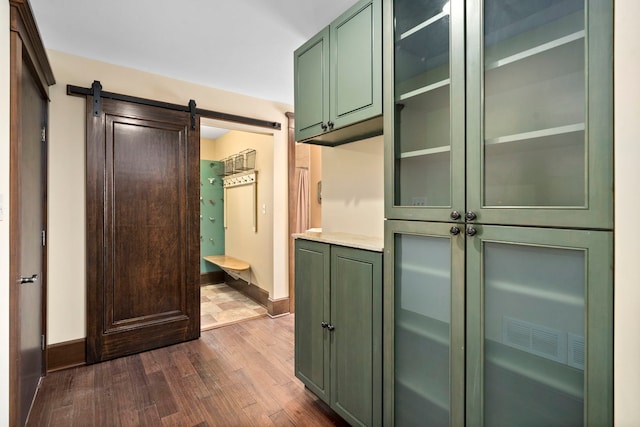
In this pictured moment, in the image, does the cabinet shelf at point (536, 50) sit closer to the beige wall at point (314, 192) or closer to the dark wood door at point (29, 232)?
the dark wood door at point (29, 232)

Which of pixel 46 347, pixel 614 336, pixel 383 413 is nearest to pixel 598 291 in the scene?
pixel 614 336

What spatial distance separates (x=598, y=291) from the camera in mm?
942

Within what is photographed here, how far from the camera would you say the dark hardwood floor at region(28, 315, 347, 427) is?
199 centimetres

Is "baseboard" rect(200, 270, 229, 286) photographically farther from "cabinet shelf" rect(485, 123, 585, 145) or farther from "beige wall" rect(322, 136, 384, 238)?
"cabinet shelf" rect(485, 123, 585, 145)

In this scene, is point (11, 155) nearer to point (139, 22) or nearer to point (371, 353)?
point (139, 22)

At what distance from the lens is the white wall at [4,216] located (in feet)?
4.83

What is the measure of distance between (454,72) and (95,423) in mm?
2703

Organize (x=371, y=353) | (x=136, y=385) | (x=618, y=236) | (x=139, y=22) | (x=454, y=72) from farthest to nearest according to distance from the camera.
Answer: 1. (x=136, y=385)
2. (x=139, y=22)
3. (x=371, y=353)
4. (x=454, y=72)
5. (x=618, y=236)

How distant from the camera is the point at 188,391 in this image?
2.29m

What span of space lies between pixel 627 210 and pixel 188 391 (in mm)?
2585

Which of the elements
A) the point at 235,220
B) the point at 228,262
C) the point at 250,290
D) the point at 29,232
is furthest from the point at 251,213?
the point at 29,232

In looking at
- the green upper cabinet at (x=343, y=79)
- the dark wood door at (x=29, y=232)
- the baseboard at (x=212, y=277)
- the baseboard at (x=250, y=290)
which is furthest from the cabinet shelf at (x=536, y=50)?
the baseboard at (x=212, y=277)

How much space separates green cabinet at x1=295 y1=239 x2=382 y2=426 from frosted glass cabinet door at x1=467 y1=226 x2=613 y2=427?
1.64 feet

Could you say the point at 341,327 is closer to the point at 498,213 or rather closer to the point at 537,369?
the point at 537,369
